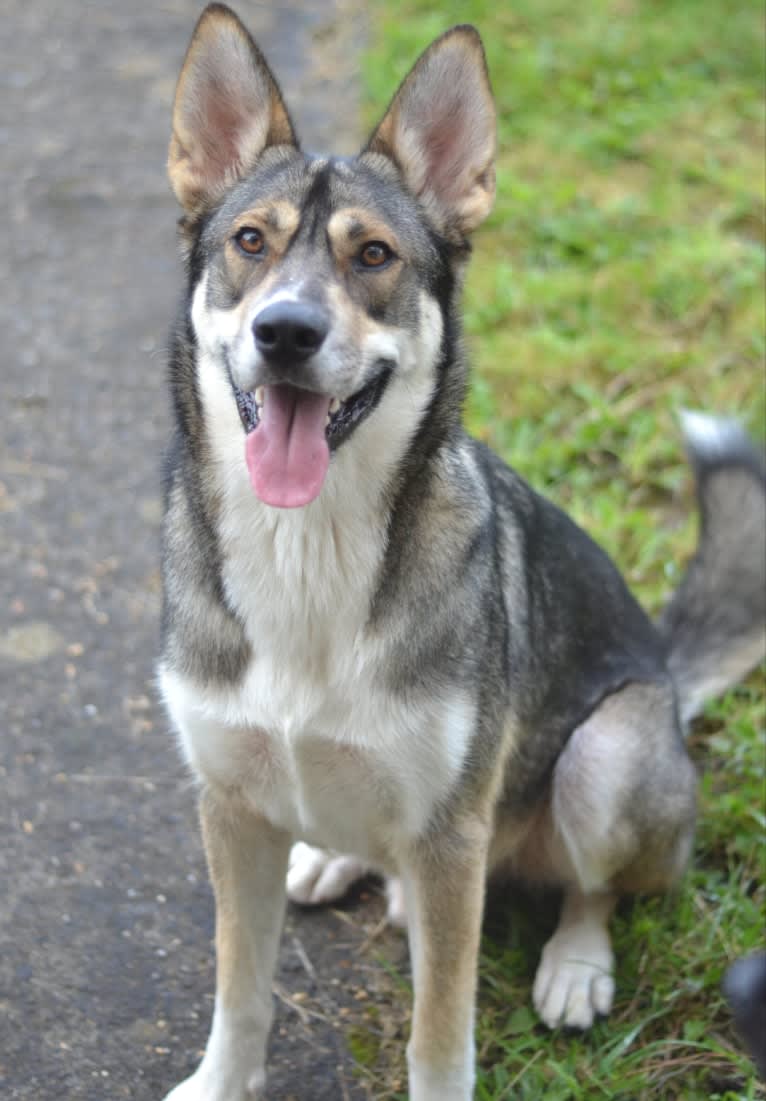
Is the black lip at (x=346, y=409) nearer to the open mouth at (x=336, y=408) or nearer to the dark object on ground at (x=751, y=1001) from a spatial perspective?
the open mouth at (x=336, y=408)

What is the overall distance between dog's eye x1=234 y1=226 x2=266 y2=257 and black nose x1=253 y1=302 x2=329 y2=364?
272mm

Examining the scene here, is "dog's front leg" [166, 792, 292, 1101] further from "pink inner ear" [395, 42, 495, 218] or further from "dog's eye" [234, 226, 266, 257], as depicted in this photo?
"pink inner ear" [395, 42, 495, 218]

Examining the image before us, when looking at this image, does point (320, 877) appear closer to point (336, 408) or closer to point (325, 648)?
point (325, 648)

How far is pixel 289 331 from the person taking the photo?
2436 millimetres

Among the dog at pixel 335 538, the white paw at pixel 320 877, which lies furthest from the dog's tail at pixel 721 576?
the white paw at pixel 320 877

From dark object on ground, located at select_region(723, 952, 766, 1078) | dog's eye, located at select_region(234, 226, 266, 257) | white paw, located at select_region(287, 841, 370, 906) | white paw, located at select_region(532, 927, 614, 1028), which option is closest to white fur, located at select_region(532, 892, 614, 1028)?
white paw, located at select_region(532, 927, 614, 1028)

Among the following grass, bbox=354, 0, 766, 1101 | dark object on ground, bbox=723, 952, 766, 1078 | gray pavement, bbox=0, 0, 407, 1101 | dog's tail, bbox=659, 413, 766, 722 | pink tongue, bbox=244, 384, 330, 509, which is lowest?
gray pavement, bbox=0, 0, 407, 1101

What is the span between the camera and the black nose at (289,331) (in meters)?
2.44

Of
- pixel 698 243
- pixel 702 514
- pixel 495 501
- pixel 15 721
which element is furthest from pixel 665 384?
pixel 15 721

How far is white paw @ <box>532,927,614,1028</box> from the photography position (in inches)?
129

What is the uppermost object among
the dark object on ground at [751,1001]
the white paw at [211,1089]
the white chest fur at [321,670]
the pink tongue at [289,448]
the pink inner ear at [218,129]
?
the pink inner ear at [218,129]

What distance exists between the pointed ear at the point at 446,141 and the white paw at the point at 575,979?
5.65 ft

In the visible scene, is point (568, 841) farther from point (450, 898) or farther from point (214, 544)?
point (214, 544)

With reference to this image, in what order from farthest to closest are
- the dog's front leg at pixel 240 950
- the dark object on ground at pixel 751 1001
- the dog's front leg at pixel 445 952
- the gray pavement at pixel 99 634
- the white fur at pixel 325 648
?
the gray pavement at pixel 99 634, the dog's front leg at pixel 240 950, the dog's front leg at pixel 445 952, the white fur at pixel 325 648, the dark object on ground at pixel 751 1001
